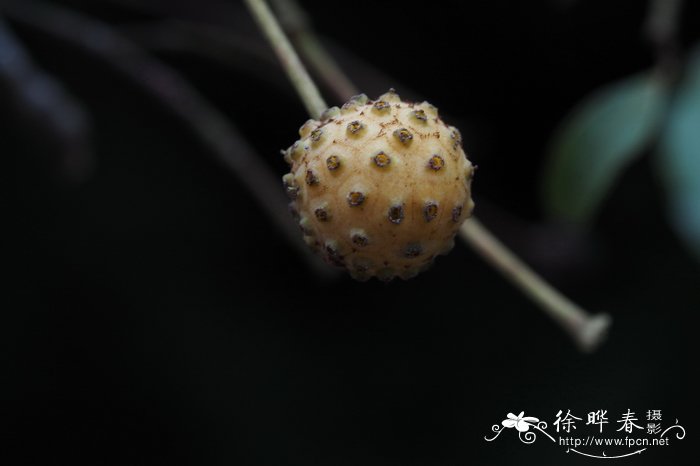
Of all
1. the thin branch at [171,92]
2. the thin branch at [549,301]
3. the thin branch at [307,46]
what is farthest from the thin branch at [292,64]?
the thin branch at [171,92]

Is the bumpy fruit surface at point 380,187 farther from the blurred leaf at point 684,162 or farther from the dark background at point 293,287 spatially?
the dark background at point 293,287

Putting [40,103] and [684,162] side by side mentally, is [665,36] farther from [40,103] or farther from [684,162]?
[40,103]

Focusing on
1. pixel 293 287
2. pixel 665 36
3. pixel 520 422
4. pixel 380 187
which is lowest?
pixel 380 187

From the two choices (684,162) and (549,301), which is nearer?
(549,301)

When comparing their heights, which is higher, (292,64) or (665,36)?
(665,36)

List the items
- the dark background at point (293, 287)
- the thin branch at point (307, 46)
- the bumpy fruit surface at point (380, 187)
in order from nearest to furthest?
the bumpy fruit surface at point (380, 187)
the thin branch at point (307, 46)
the dark background at point (293, 287)

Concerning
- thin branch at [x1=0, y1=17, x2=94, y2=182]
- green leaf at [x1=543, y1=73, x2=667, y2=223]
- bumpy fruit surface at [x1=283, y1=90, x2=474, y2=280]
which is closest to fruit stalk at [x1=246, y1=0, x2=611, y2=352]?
bumpy fruit surface at [x1=283, y1=90, x2=474, y2=280]

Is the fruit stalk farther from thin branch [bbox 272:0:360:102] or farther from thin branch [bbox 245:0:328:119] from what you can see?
thin branch [bbox 272:0:360:102]

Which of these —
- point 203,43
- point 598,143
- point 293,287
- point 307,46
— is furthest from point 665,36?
point 293,287
